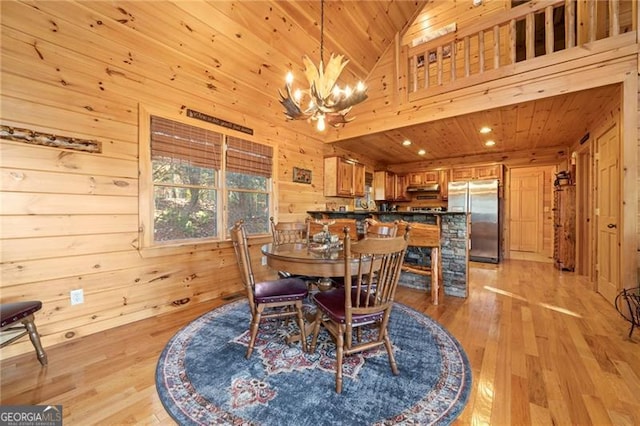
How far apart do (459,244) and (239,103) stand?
3.59 m

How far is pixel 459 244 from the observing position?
341 cm

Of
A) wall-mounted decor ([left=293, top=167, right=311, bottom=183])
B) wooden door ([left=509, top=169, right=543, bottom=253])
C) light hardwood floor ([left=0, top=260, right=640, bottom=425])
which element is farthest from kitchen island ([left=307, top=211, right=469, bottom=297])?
wooden door ([left=509, top=169, right=543, bottom=253])

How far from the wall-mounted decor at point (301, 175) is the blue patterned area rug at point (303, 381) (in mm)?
2698

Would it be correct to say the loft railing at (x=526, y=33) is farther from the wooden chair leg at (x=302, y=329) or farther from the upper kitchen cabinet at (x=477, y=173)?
the wooden chair leg at (x=302, y=329)

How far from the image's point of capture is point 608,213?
3115 mm

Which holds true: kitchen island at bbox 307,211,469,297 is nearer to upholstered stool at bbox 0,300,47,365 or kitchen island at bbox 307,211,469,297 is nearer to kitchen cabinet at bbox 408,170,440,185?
kitchen cabinet at bbox 408,170,440,185

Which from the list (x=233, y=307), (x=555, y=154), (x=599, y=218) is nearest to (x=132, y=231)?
(x=233, y=307)

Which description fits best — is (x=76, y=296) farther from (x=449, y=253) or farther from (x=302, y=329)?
(x=449, y=253)

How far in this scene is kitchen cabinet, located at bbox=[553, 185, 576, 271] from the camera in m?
4.61

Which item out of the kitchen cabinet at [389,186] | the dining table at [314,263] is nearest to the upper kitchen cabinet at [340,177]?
the kitchen cabinet at [389,186]

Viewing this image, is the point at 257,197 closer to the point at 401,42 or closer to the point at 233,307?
the point at 233,307

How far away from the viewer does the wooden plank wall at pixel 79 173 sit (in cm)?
192

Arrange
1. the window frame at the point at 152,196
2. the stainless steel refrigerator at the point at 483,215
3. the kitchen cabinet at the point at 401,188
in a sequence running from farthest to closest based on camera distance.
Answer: the kitchen cabinet at the point at 401,188, the stainless steel refrigerator at the point at 483,215, the window frame at the point at 152,196

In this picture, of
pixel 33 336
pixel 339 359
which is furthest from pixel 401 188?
pixel 33 336
